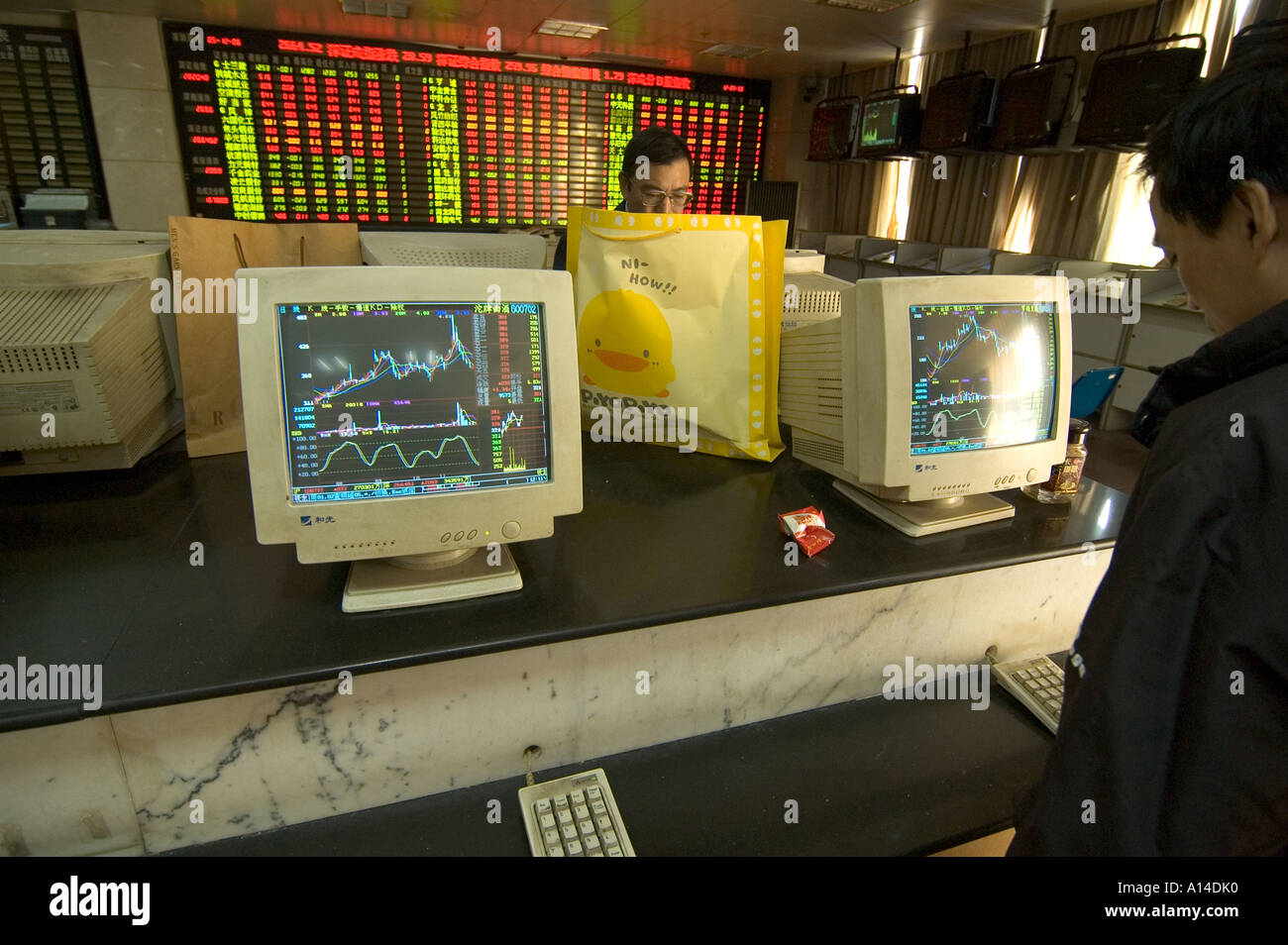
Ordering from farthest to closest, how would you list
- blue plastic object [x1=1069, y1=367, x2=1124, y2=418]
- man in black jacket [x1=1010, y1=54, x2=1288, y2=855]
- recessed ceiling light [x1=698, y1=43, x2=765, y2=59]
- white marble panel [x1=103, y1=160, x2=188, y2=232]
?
recessed ceiling light [x1=698, y1=43, x2=765, y2=59] < white marble panel [x1=103, y1=160, x2=188, y2=232] < blue plastic object [x1=1069, y1=367, x2=1124, y2=418] < man in black jacket [x1=1010, y1=54, x2=1288, y2=855]

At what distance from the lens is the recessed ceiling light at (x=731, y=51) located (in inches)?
167

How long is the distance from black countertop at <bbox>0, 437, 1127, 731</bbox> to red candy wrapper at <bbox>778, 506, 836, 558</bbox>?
23 mm

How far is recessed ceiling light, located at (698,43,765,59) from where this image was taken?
13.9ft

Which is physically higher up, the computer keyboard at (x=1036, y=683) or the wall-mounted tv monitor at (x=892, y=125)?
the wall-mounted tv monitor at (x=892, y=125)

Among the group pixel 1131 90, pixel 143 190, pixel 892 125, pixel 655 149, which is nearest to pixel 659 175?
pixel 655 149

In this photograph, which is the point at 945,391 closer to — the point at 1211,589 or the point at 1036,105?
the point at 1211,589

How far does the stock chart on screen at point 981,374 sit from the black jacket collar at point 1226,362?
345 millimetres

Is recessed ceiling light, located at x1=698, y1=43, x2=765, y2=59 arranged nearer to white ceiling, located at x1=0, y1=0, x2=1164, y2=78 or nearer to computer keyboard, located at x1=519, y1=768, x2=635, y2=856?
white ceiling, located at x1=0, y1=0, x2=1164, y2=78

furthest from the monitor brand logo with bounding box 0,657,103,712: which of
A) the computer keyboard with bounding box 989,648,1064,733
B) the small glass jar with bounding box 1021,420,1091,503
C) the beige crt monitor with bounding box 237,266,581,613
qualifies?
the small glass jar with bounding box 1021,420,1091,503

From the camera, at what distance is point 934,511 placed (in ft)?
4.04

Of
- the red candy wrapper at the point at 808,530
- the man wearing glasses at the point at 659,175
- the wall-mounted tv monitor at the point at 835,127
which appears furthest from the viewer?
the wall-mounted tv monitor at the point at 835,127

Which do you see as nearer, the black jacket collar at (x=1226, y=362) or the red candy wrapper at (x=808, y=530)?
the black jacket collar at (x=1226, y=362)

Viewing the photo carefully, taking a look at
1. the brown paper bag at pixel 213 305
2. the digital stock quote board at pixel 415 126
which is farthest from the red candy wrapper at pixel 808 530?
the digital stock quote board at pixel 415 126

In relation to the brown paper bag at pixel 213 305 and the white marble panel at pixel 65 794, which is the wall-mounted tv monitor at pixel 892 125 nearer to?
the brown paper bag at pixel 213 305
